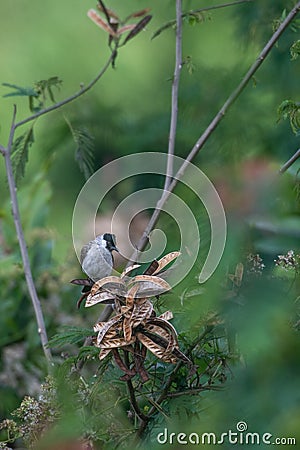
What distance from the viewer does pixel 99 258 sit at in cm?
84

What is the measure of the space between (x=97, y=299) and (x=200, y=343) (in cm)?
13

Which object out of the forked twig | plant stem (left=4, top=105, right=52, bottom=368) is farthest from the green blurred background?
plant stem (left=4, top=105, right=52, bottom=368)

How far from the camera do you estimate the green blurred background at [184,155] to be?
0.46m

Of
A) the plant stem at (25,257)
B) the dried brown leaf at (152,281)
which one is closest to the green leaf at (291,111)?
the dried brown leaf at (152,281)

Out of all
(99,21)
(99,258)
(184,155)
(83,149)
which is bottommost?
(99,258)

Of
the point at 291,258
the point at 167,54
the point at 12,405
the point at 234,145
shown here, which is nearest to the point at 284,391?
the point at 291,258

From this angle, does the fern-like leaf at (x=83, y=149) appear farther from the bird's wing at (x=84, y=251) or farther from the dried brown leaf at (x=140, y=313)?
the dried brown leaf at (x=140, y=313)

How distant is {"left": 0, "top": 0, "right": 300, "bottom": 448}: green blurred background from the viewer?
46 centimetres

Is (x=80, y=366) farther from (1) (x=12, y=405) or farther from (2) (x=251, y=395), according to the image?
(1) (x=12, y=405)

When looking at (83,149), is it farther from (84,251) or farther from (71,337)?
(71,337)

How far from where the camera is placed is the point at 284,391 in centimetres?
43

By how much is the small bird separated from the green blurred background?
0.07 metres

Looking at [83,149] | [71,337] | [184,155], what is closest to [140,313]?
[71,337]

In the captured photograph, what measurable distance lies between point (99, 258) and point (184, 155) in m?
0.77
